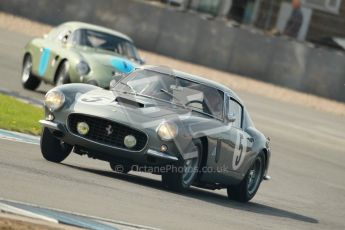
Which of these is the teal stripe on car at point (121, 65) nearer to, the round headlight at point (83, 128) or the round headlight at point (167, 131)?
the round headlight at point (83, 128)

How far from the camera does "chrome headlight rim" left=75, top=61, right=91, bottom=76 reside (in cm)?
1966

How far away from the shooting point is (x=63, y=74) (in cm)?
2000

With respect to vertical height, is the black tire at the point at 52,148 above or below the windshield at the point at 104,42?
above

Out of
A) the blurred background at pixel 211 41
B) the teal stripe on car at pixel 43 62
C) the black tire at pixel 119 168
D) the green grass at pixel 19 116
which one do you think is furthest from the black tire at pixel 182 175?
the blurred background at pixel 211 41

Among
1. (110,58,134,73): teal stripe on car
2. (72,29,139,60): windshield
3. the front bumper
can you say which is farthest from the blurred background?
the front bumper

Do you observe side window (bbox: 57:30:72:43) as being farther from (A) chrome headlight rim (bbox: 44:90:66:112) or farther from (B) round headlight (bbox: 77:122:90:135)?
(B) round headlight (bbox: 77:122:90:135)

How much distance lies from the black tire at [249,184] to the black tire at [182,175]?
1.35 meters

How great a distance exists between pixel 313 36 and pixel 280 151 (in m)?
18.7

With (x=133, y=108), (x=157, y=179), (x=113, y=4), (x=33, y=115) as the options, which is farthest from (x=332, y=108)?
(x=133, y=108)

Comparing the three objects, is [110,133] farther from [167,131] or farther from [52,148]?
[52,148]

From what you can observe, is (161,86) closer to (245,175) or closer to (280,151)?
(245,175)

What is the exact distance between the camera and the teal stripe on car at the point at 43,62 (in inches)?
813

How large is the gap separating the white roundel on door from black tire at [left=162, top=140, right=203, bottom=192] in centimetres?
82

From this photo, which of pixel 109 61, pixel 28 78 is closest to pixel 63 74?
pixel 109 61
